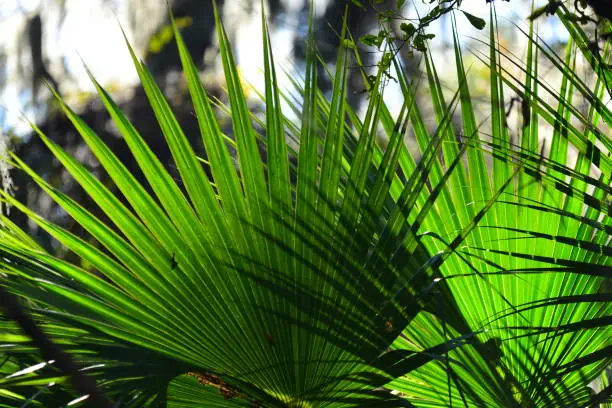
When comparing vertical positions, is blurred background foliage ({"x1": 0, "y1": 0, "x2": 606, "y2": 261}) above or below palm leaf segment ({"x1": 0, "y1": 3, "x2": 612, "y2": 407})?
above

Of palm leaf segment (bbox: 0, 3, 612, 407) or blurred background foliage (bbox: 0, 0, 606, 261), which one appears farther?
blurred background foliage (bbox: 0, 0, 606, 261)

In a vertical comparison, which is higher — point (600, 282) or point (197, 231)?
point (197, 231)

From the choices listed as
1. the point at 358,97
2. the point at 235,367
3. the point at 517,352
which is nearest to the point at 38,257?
the point at 235,367

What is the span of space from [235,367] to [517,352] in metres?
0.60

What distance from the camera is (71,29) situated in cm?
655

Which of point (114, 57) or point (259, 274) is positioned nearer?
point (259, 274)

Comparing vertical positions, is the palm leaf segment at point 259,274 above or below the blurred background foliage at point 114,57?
below

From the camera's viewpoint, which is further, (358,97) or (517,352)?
(358,97)

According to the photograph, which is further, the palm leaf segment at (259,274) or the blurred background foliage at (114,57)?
the blurred background foliage at (114,57)

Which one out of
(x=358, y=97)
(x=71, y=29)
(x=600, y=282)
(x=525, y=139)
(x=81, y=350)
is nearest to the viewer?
(x=81, y=350)

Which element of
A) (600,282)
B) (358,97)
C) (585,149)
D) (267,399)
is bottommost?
(267,399)

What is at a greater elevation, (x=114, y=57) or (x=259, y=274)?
(x=114, y=57)

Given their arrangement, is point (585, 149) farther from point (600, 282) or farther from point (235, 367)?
point (235, 367)

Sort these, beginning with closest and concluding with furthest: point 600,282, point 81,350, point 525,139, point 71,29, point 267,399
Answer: point 81,350
point 267,399
point 600,282
point 525,139
point 71,29
